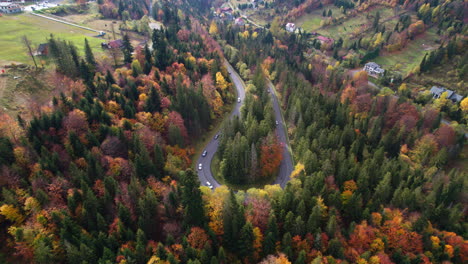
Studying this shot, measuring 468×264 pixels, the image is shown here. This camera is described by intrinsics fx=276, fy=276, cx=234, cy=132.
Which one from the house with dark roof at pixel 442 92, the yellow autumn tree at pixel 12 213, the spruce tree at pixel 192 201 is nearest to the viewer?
the yellow autumn tree at pixel 12 213

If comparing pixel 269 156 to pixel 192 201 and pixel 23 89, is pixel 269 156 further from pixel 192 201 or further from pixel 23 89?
pixel 23 89

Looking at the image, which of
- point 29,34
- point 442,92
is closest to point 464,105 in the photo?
point 442,92

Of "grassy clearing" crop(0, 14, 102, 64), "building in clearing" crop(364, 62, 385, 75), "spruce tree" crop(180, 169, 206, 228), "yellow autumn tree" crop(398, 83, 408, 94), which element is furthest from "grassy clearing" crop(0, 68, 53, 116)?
"building in clearing" crop(364, 62, 385, 75)

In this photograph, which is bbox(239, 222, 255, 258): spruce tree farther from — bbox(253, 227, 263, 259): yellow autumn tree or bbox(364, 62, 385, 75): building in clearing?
bbox(364, 62, 385, 75): building in clearing

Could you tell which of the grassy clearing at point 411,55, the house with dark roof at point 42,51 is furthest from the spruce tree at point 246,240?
the grassy clearing at point 411,55

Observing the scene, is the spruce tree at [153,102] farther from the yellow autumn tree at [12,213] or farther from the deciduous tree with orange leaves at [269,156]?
the yellow autumn tree at [12,213]

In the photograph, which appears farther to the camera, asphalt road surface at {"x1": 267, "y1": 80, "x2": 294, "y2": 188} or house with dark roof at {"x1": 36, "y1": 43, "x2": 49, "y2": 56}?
house with dark roof at {"x1": 36, "y1": 43, "x2": 49, "y2": 56}
